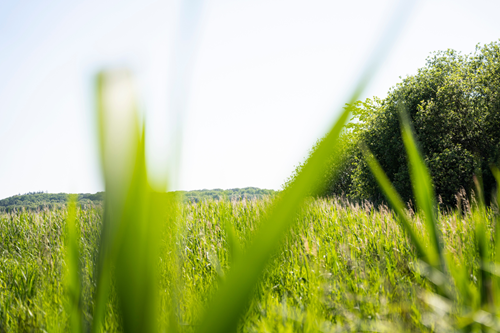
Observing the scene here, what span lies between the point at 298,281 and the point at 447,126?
373 inches

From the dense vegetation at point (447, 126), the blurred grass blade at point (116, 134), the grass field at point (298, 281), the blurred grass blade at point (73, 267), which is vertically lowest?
the grass field at point (298, 281)

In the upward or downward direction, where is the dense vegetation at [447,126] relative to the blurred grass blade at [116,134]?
upward

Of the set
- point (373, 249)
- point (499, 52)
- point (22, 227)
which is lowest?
point (373, 249)

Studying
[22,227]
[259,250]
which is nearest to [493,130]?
[259,250]

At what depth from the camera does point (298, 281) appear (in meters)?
3.58

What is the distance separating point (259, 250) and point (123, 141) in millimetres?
176

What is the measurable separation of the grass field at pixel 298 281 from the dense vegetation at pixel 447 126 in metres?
5.04

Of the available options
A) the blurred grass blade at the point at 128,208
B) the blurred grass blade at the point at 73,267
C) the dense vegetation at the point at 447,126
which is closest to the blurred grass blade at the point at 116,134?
the blurred grass blade at the point at 128,208

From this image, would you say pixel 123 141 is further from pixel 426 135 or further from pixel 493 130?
pixel 493 130

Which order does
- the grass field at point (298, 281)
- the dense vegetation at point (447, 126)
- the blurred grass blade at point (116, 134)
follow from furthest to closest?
the dense vegetation at point (447, 126) < the grass field at point (298, 281) < the blurred grass blade at point (116, 134)

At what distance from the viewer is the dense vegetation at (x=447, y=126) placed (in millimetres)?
9680

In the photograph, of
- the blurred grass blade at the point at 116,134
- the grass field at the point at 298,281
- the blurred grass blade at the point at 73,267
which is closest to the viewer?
the blurred grass blade at the point at 116,134

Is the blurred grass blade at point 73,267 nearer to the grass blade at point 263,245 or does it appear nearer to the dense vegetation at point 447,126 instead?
the grass blade at point 263,245

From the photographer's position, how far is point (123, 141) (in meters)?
0.30
